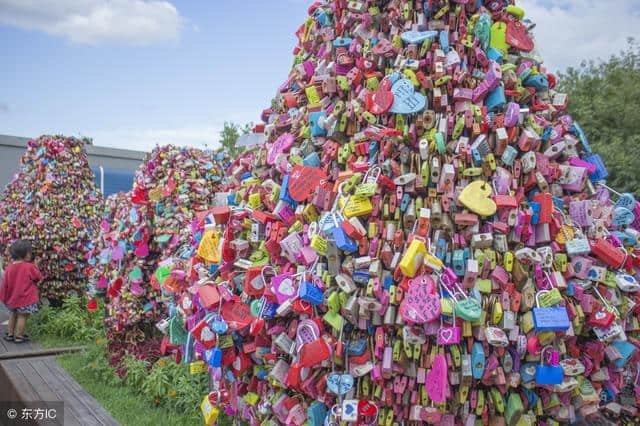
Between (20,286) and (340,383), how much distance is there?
6.35m

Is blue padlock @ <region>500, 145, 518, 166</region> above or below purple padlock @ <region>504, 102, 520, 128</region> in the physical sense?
below

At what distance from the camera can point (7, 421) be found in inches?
187

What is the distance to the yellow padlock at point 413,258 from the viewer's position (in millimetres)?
1998

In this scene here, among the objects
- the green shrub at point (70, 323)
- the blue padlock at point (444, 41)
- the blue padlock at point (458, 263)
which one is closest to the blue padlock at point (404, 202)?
the blue padlock at point (458, 263)

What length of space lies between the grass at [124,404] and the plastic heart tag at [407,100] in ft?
10.2

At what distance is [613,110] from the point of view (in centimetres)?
1379

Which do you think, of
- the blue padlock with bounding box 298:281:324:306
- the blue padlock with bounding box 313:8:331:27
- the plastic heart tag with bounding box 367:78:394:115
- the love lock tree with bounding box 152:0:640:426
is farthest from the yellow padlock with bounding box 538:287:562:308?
the blue padlock with bounding box 313:8:331:27

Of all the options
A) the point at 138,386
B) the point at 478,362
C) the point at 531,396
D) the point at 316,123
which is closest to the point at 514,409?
the point at 531,396

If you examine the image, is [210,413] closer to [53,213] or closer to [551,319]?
[551,319]

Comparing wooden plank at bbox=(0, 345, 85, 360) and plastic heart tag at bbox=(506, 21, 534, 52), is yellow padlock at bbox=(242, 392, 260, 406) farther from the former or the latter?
wooden plank at bbox=(0, 345, 85, 360)

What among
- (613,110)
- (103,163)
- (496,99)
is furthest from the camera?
(103,163)

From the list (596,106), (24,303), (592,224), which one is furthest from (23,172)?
(596,106)

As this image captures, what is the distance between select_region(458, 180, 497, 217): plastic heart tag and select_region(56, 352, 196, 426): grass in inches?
121

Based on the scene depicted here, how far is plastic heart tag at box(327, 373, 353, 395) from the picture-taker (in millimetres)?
2133
